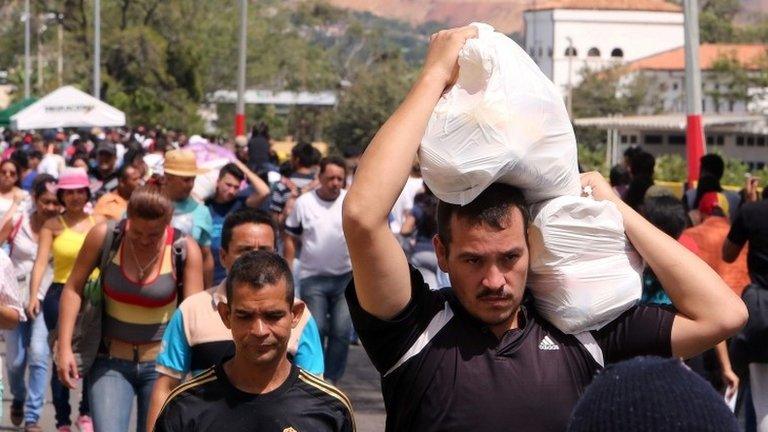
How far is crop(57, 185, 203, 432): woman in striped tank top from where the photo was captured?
693 centimetres

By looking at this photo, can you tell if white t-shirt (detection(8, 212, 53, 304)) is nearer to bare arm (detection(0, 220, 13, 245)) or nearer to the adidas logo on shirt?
bare arm (detection(0, 220, 13, 245))

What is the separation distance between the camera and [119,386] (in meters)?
6.94

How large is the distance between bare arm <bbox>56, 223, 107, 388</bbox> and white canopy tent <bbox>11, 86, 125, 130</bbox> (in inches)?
1010

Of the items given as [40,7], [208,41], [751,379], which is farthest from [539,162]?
[208,41]

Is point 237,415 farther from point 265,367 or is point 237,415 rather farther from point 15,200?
point 15,200

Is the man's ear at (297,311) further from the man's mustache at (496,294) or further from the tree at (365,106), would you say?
the tree at (365,106)

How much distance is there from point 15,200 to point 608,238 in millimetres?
8999

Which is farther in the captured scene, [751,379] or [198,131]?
[198,131]

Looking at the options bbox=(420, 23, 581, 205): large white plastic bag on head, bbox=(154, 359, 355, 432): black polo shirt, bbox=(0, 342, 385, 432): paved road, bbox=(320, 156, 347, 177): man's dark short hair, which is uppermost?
bbox=(420, 23, 581, 205): large white plastic bag on head

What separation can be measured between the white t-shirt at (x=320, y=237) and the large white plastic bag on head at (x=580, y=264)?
7191 mm

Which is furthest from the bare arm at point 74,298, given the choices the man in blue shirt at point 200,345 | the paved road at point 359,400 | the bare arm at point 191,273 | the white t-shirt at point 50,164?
the white t-shirt at point 50,164

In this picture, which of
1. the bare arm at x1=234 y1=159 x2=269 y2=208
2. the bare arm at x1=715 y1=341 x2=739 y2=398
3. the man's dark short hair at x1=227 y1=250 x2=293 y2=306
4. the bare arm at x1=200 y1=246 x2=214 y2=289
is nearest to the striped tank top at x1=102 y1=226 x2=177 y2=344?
the bare arm at x1=200 y1=246 x2=214 y2=289

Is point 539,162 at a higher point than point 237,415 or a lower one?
higher

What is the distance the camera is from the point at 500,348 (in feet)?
11.5
